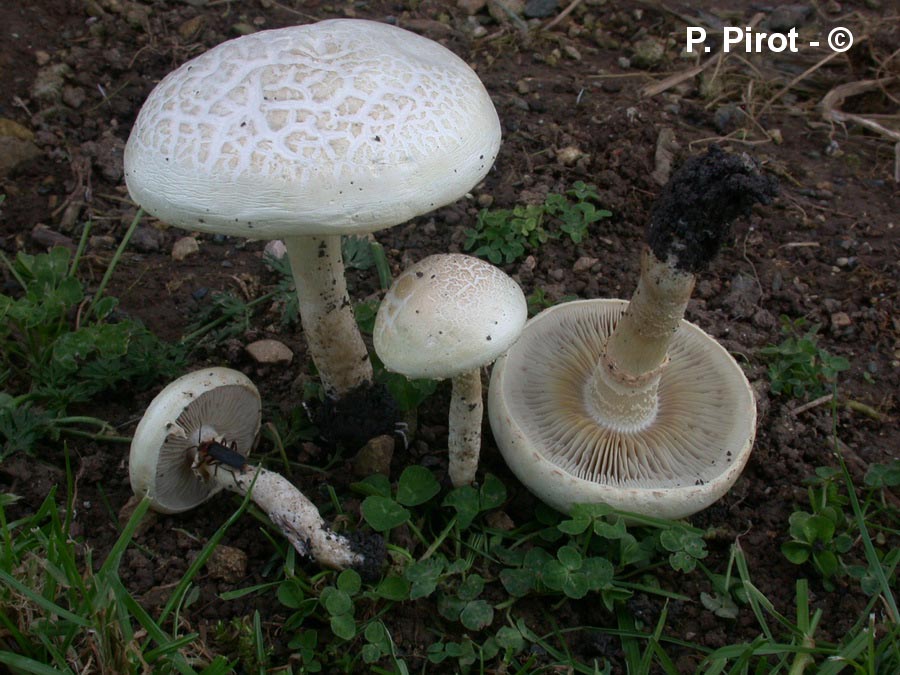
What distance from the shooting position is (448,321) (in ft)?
6.70

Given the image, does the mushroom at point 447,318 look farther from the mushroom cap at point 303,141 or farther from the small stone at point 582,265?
the small stone at point 582,265

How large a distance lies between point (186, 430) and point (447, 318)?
117cm

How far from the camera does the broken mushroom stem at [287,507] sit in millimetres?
2494

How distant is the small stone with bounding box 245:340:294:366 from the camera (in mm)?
3285

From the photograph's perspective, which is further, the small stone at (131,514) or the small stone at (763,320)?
the small stone at (763,320)

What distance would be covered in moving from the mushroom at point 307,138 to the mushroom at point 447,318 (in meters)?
0.21

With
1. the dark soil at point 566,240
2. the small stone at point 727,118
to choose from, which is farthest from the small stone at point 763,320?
the small stone at point 727,118

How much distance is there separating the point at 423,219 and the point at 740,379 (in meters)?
1.82

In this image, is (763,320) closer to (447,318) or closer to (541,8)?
(447,318)

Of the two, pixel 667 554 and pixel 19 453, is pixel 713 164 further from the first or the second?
pixel 19 453

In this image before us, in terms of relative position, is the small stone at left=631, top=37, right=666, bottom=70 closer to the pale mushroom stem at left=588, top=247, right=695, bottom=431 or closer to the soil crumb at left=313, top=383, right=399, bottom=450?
the pale mushroom stem at left=588, top=247, right=695, bottom=431

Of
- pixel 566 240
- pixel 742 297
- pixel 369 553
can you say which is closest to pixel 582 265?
pixel 566 240

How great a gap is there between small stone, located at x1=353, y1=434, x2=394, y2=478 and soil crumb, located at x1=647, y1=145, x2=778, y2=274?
127 centimetres

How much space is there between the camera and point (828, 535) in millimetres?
2566
